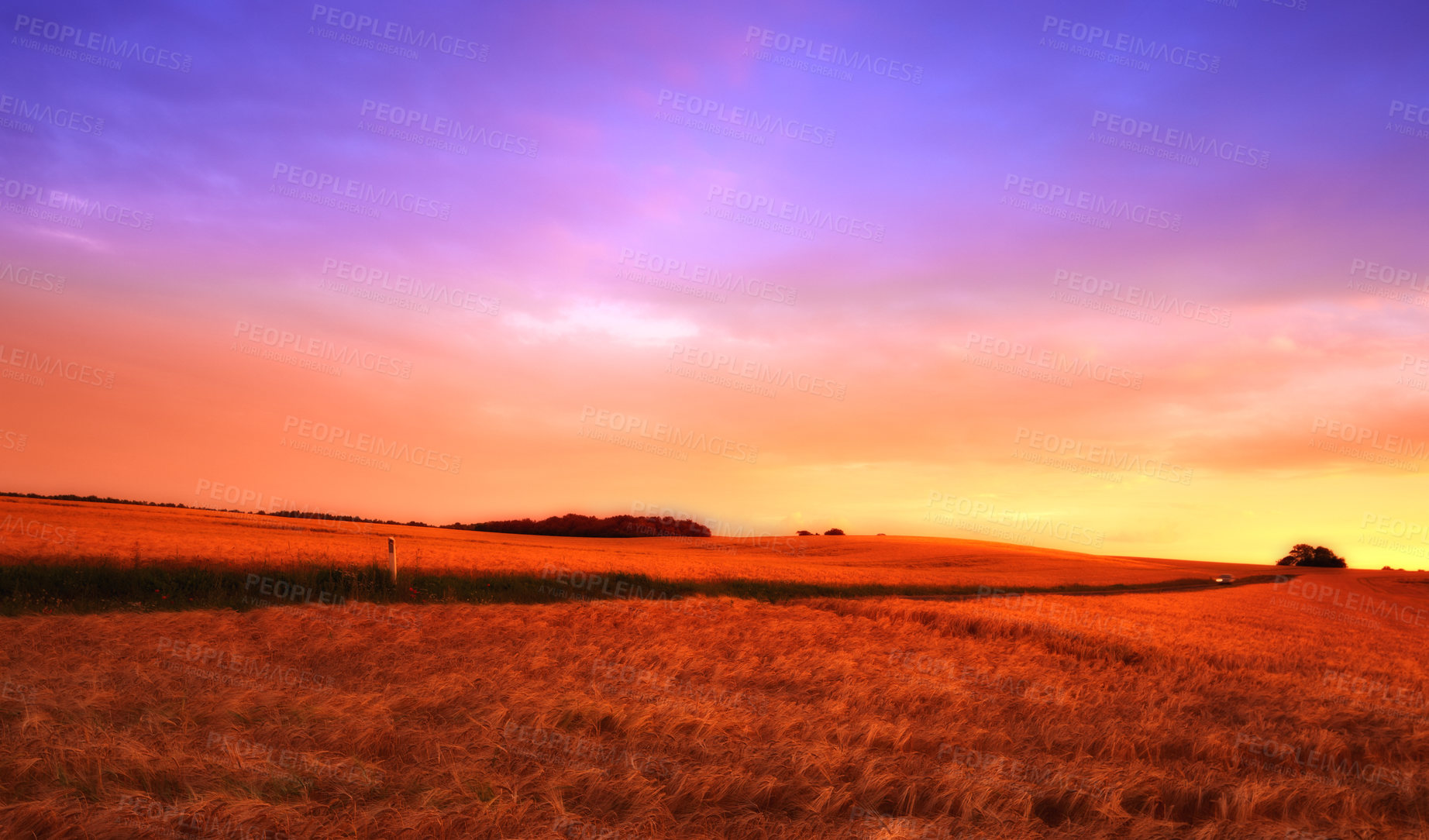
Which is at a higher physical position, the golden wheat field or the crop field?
the crop field

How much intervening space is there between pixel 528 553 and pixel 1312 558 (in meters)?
116

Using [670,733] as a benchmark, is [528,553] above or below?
below

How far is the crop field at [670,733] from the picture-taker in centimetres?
545

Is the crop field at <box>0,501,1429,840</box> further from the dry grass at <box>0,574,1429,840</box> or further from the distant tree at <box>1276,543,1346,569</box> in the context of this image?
the distant tree at <box>1276,543,1346,569</box>

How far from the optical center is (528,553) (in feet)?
118

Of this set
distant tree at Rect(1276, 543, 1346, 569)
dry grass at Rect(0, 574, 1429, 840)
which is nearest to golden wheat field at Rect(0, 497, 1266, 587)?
dry grass at Rect(0, 574, 1429, 840)

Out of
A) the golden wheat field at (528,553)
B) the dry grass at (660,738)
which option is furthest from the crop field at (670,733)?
the golden wheat field at (528,553)

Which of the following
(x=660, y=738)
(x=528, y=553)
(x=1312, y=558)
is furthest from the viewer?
(x=1312, y=558)

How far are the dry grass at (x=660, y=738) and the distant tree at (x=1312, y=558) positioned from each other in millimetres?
113983

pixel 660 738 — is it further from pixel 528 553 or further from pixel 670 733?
pixel 528 553

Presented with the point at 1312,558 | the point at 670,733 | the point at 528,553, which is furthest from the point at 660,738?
the point at 1312,558

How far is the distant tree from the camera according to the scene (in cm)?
10312

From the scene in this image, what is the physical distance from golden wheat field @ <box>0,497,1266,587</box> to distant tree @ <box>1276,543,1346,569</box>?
45996 mm

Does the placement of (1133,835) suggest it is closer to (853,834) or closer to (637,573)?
(853,834)
